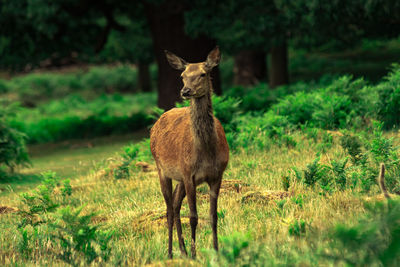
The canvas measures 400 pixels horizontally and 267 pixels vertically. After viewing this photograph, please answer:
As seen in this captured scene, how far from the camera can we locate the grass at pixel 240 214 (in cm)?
585

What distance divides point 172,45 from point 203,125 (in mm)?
13017

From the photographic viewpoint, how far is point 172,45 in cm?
1867

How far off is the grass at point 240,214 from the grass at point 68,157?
85.1 inches

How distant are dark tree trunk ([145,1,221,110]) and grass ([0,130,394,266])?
7834mm

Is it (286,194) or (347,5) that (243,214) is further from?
(347,5)

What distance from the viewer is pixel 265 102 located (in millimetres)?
17719

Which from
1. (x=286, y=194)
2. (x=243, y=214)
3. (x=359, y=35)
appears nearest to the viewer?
(x=243, y=214)

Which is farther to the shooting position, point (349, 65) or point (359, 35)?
point (349, 65)

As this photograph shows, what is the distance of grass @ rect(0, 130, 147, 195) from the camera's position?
13.3 metres

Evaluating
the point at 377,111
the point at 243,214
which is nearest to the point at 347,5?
the point at 377,111

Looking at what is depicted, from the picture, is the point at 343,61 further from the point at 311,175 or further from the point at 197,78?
the point at 197,78

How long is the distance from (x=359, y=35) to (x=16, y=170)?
41.1ft

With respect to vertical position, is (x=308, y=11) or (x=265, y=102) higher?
(x=308, y=11)

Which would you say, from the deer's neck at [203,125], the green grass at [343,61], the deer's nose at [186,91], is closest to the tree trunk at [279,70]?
the green grass at [343,61]
